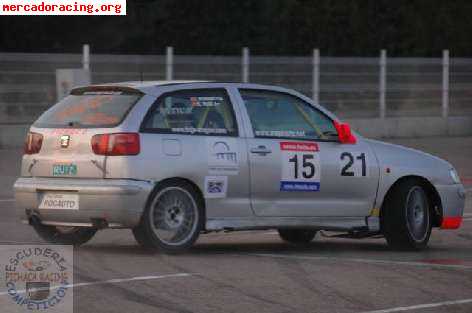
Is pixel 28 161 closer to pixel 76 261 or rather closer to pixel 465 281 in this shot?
pixel 76 261

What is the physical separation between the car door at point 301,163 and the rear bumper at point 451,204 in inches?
32.1

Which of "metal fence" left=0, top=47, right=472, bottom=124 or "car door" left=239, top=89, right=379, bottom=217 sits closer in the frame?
"car door" left=239, top=89, right=379, bottom=217

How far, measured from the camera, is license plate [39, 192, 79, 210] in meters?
11.3

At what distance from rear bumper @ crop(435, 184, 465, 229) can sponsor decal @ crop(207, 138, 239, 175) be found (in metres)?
2.23

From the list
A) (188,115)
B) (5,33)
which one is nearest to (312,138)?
(188,115)

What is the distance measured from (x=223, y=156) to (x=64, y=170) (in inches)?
54.1

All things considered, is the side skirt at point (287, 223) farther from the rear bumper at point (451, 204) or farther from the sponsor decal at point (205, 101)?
the sponsor decal at point (205, 101)

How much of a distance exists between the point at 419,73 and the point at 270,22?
12.7m

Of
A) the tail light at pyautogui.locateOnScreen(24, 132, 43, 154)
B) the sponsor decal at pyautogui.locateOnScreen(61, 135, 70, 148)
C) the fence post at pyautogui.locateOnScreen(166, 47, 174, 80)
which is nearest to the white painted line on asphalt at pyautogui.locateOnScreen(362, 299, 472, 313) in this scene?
the sponsor decal at pyautogui.locateOnScreen(61, 135, 70, 148)

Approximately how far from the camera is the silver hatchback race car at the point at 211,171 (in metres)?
11.2

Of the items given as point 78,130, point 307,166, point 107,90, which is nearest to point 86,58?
point 107,90

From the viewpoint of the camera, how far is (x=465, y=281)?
402 inches

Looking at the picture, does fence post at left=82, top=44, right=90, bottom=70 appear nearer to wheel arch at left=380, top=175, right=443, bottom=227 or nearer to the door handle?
wheel arch at left=380, top=175, right=443, bottom=227

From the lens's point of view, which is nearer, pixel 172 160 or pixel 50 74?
pixel 172 160
